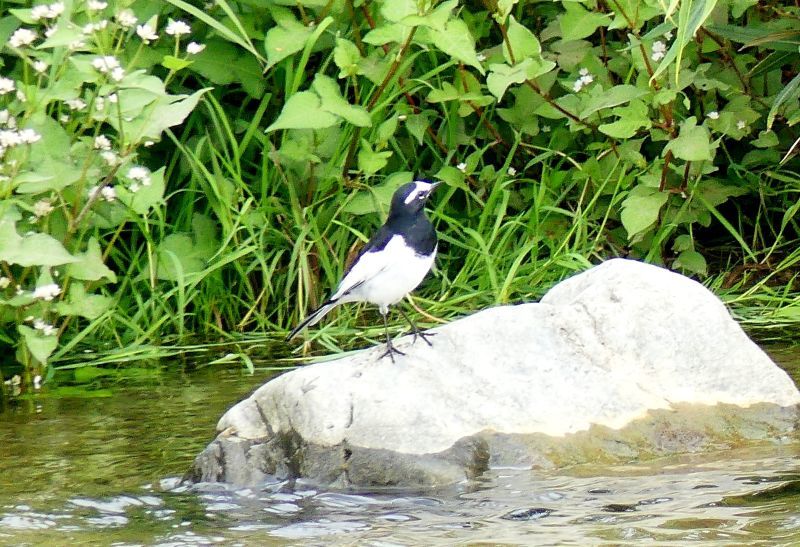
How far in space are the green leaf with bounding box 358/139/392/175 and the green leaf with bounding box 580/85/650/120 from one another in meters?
0.81

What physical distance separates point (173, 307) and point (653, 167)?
211cm

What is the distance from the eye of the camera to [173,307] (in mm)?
5539

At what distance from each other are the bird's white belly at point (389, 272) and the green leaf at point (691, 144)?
1323 mm

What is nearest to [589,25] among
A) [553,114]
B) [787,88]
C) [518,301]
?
[553,114]

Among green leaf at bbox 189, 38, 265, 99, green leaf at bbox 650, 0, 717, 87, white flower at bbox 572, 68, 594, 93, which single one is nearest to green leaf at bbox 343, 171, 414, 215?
green leaf at bbox 189, 38, 265, 99

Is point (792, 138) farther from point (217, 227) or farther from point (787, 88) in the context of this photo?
point (217, 227)

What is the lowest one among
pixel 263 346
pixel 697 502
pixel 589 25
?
pixel 697 502

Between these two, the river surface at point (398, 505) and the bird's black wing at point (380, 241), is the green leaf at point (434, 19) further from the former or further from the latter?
Result: the river surface at point (398, 505)

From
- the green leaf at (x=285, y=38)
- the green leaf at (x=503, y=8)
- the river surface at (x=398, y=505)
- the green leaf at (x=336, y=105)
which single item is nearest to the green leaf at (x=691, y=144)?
the green leaf at (x=503, y=8)

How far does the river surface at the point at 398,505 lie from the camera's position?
313 cm

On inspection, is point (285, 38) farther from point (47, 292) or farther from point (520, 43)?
point (47, 292)

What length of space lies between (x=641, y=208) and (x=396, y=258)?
1.47m

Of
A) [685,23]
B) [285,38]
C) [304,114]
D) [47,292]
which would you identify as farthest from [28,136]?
[685,23]

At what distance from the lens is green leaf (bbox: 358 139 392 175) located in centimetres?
524
